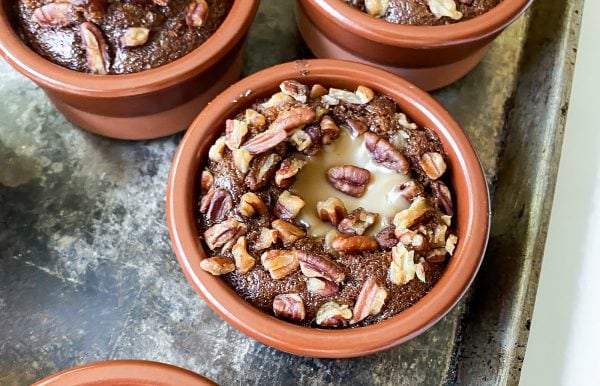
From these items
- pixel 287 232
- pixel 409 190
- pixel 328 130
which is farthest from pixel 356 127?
pixel 287 232

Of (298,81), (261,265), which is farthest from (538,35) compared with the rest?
(261,265)

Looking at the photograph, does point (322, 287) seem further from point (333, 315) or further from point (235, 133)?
point (235, 133)

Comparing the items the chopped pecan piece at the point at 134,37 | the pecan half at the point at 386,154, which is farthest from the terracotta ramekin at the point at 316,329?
the chopped pecan piece at the point at 134,37

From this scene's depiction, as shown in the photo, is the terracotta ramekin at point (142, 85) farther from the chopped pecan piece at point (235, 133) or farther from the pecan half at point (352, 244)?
the pecan half at point (352, 244)

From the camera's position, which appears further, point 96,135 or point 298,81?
point 96,135

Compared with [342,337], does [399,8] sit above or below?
above

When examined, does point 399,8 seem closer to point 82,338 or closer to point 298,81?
point 298,81
